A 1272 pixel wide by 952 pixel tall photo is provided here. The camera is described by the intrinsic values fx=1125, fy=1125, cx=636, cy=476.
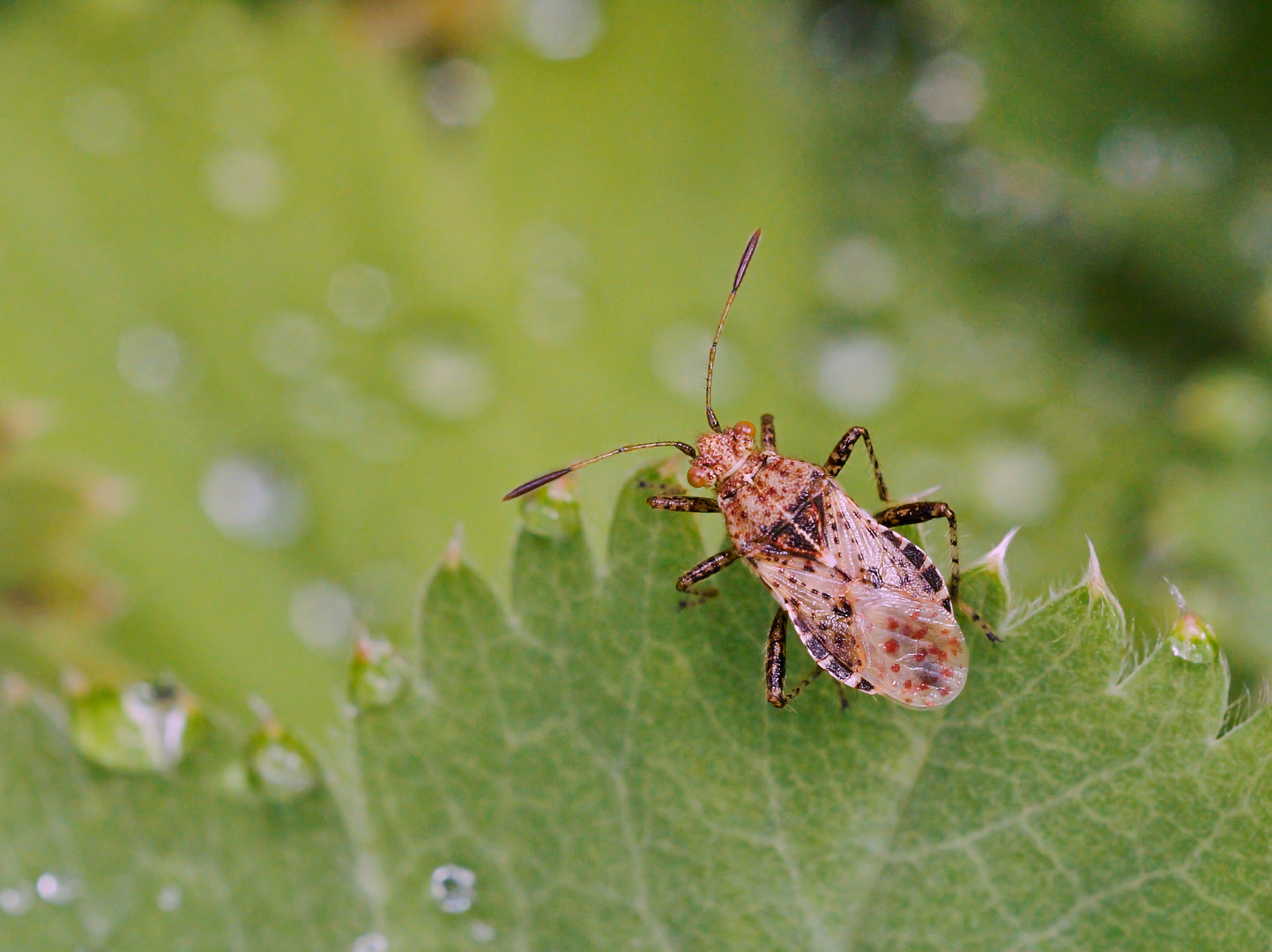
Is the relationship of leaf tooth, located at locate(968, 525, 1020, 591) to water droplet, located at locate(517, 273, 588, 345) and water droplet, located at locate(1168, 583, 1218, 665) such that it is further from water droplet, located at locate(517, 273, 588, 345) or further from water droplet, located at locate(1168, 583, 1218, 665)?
water droplet, located at locate(517, 273, 588, 345)

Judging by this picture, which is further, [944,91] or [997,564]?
[944,91]

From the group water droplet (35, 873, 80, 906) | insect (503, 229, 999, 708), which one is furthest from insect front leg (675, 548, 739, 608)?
water droplet (35, 873, 80, 906)

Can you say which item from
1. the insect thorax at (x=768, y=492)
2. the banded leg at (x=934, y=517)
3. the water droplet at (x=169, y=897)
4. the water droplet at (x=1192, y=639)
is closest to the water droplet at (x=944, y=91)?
the insect thorax at (x=768, y=492)

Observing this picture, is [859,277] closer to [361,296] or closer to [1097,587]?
[361,296]

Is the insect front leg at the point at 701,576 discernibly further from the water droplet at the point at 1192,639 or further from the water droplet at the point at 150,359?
the water droplet at the point at 150,359

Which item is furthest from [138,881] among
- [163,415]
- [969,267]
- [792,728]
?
[969,267]

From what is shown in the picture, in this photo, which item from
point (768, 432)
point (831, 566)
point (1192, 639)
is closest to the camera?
point (1192, 639)

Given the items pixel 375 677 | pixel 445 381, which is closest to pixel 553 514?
pixel 375 677

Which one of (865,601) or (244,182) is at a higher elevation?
(244,182)
